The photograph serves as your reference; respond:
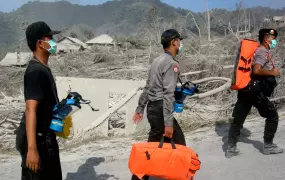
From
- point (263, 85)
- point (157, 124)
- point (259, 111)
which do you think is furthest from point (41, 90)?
point (259, 111)

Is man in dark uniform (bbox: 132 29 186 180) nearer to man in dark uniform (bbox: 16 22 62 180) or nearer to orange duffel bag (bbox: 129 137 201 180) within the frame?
orange duffel bag (bbox: 129 137 201 180)

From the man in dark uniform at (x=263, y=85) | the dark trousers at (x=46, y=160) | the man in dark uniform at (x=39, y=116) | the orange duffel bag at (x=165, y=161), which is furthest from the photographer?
the man in dark uniform at (x=263, y=85)

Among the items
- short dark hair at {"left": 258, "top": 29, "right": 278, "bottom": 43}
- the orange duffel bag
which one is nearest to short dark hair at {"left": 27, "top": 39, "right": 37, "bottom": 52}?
the orange duffel bag

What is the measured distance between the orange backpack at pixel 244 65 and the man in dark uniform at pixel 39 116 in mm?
2381

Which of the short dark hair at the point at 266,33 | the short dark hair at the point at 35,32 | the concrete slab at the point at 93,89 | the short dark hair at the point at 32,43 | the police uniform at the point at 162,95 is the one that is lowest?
the concrete slab at the point at 93,89

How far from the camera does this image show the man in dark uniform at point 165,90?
129 inches

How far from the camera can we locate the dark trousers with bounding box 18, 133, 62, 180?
2600 mm

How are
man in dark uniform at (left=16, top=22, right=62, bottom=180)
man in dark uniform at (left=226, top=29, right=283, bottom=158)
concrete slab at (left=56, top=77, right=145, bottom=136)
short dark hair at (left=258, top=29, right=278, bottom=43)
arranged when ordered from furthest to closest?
concrete slab at (left=56, top=77, right=145, bottom=136) → short dark hair at (left=258, top=29, right=278, bottom=43) → man in dark uniform at (left=226, top=29, right=283, bottom=158) → man in dark uniform at (left=16, top=22, right=62, bottom=180)

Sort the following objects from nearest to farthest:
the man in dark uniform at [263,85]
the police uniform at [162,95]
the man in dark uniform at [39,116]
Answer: the man in dark uniform at [39,116], the police uniform at [162,95], the man in dark uniform at [263,85]

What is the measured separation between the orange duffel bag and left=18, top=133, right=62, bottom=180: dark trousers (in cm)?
79

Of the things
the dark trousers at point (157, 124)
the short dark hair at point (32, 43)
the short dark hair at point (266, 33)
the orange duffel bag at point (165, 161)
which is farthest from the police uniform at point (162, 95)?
the short dark hair at point (266, 33)

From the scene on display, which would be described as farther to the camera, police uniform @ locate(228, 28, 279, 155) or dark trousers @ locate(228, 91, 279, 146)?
dark trousers @ locate(228, 91, 279, 146)

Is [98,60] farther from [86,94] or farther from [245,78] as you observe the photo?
[245,78]

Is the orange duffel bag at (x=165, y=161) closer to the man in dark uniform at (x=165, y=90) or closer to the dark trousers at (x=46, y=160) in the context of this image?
the man in dark uniform at (x=165, y=90)
